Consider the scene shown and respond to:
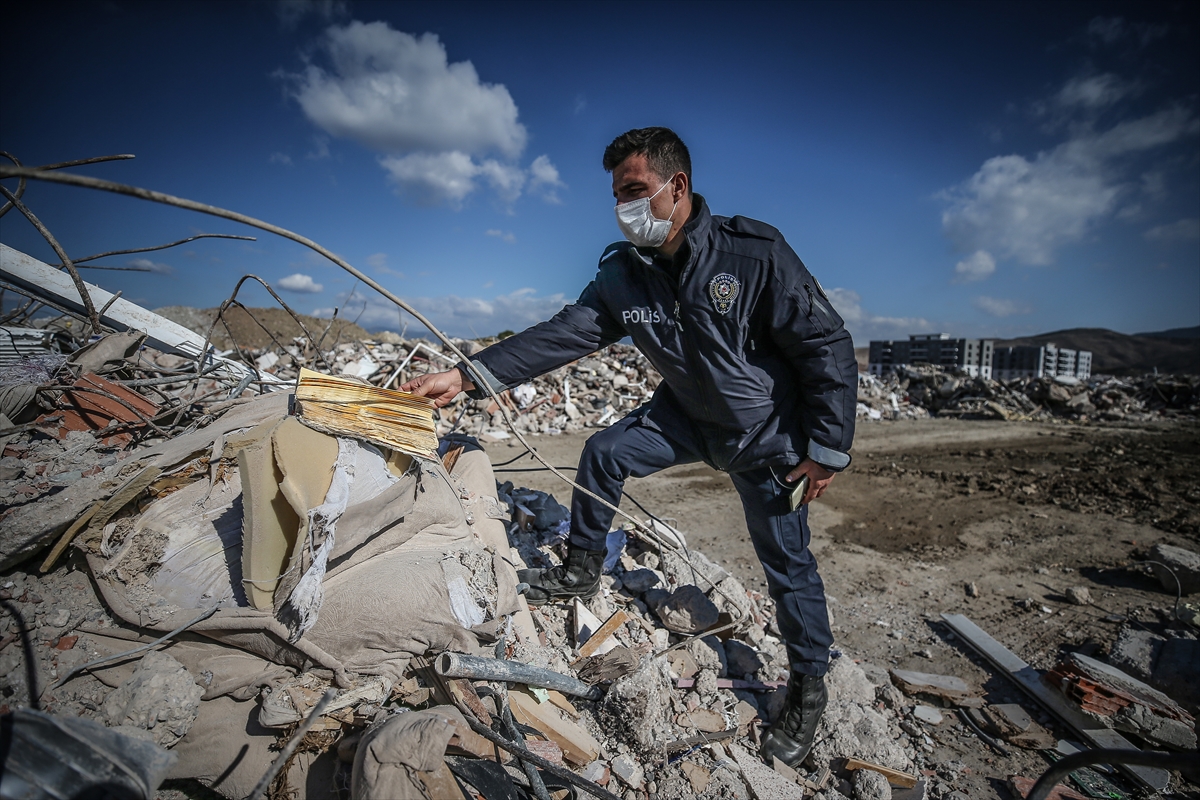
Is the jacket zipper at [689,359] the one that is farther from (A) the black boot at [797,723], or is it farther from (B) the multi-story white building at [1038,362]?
(B) the multi-story white building at [1038,362]

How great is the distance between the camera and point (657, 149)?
6.15 feet

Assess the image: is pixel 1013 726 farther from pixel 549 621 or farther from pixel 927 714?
pixel 549 621

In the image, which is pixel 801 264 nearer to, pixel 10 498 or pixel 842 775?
pixel 842 775

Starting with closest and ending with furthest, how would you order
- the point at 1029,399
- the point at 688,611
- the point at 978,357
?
the point at 688,611 → the point at 1029,399 → the point at 978,357

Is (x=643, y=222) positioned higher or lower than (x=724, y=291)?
higher

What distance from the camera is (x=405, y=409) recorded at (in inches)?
70.9

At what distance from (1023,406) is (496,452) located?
42.4ft

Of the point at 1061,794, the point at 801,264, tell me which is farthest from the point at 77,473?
the point at 1061,794

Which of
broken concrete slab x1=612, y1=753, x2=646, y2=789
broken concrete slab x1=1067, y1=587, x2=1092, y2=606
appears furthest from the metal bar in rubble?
broken concrete slab x1=1067, y1=587, x2=1092, y2=606

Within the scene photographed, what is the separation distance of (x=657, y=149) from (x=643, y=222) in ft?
0.86

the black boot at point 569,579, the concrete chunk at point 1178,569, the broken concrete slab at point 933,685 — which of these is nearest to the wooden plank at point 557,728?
the black boot at point 569,579

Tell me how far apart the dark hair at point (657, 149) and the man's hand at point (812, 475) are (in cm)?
117

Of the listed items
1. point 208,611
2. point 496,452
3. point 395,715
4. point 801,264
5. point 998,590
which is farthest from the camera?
point 496,452

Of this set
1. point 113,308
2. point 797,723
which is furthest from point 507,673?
point 113,308
